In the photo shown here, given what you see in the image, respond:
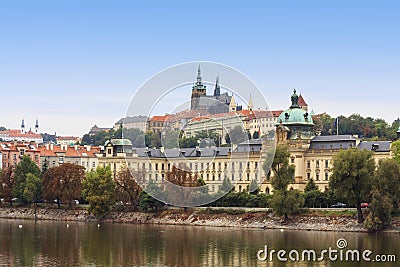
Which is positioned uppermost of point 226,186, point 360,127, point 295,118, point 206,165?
point 360,127

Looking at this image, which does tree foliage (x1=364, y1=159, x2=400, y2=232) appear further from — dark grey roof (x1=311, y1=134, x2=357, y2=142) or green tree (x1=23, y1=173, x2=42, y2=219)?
green tree (x1=23, y1=173, x2=42, y2=219)

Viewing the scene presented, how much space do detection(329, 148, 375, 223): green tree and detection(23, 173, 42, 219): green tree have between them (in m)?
48.8

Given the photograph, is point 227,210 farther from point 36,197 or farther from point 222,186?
point 36,197

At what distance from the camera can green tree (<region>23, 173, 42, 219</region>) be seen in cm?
12050

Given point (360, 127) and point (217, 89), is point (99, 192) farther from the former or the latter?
point (360, 127)

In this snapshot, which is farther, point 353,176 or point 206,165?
point 206,165

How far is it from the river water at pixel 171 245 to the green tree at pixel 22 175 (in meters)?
24.9

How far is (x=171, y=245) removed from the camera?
7506 cm

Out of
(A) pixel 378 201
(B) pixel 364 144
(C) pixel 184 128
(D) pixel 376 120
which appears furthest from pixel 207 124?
(D) pixel 376 120

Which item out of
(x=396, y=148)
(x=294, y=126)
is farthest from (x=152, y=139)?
(x=294, y=126)

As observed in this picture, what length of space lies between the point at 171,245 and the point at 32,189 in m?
51.2

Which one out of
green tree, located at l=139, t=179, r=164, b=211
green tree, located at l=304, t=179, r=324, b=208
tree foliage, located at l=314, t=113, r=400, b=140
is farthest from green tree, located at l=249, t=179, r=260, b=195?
tree foliage, located at l=314, t=113, r=400, b=140

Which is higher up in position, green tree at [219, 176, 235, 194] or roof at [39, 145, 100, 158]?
roof at [39, 145, 100, 158]

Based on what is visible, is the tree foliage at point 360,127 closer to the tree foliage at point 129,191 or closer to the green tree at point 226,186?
the green tree at point 226,186
